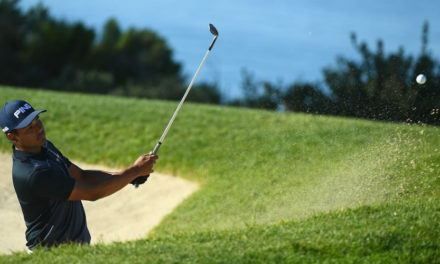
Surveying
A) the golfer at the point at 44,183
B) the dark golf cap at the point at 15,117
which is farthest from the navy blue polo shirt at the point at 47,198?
the dark golf cap at the point at 15,117

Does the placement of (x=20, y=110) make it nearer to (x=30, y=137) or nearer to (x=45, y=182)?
(x=30, y=137)

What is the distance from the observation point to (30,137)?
514 cm

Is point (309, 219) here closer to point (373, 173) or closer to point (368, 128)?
point (373, 173)

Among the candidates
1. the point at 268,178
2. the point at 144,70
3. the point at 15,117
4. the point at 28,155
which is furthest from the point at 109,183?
the point at 144,70

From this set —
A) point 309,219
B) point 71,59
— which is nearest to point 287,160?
point 309,219

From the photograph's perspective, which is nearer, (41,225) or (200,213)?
(41,225)

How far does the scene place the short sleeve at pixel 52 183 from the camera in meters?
4.89

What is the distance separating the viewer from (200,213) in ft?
31.2

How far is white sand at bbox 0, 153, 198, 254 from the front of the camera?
9406 mm

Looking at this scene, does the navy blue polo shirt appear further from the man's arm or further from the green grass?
the green grass

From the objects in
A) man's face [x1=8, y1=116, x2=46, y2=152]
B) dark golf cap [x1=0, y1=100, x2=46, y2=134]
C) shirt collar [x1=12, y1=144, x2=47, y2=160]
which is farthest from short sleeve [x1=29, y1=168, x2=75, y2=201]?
dark golf cap [x1=0, y1=100, x2=46, y2=134]

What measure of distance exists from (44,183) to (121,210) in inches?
220

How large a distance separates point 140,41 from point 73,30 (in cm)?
776

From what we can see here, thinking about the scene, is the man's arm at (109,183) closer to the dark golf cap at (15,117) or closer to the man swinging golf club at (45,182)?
the man swinging golf club at (45,182)
